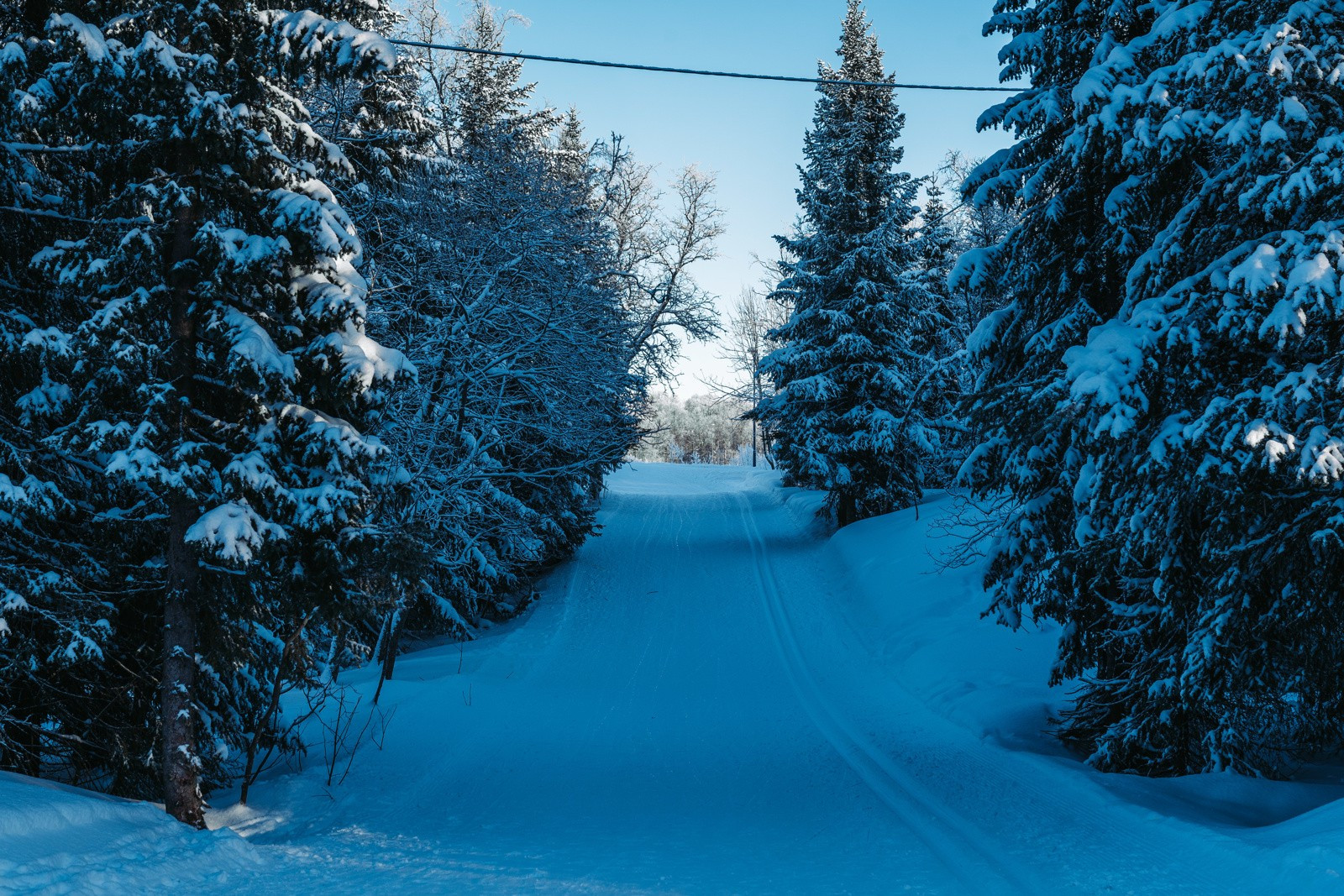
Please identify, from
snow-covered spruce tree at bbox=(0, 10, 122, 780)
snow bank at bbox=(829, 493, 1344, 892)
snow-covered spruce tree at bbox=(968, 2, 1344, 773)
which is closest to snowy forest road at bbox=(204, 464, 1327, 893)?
snow bank at bbox=(829, 493, 1344, 892)

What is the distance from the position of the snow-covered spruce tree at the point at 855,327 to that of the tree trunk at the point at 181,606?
16251 mm

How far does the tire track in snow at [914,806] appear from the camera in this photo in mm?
5660

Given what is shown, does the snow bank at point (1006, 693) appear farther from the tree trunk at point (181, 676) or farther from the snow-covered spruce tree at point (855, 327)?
the tree trunk at point (181, 676)

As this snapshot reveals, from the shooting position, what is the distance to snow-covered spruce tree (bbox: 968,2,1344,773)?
5.54 meters

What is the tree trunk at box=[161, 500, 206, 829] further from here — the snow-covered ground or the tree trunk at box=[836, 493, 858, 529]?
the tree trunk at box=[836, 493, 858, 529]

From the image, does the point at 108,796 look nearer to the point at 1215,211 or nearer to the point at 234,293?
the point at 234,293

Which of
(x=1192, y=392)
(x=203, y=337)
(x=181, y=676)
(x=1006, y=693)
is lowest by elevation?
(x=1006, y=693)

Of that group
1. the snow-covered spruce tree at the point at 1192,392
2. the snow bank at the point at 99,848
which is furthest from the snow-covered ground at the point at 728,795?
the snow-covered spruce tree at the point at 1192,392

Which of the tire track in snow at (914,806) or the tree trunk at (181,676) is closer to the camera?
the tire track in snow at (914,806)

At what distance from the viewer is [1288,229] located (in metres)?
5.62

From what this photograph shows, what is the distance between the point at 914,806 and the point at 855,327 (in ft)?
51.5

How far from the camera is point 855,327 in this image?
21.4m

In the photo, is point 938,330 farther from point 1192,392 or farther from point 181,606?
point 181,606

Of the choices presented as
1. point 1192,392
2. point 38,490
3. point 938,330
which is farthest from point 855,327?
point 38,490
